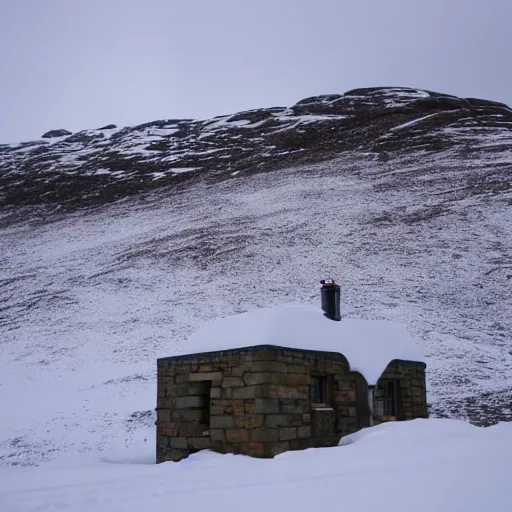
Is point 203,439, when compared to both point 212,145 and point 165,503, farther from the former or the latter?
point 212,145

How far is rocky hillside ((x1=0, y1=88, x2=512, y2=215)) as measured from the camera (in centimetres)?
4953

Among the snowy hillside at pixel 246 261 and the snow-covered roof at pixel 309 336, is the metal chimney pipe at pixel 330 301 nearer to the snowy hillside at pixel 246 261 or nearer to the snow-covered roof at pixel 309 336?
the snow-covered roof at pixel 309 336

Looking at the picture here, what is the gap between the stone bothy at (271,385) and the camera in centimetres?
1054

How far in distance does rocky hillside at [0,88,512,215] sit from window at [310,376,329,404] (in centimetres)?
2832

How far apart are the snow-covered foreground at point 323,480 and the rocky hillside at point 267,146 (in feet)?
101

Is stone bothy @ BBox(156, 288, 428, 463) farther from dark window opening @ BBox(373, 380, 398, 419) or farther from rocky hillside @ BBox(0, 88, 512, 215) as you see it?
rocky hillside @ BBox(0, 88, 512, 215)

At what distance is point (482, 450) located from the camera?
8.16 m

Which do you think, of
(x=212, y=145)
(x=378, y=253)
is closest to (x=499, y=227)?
(x=378, y=253)

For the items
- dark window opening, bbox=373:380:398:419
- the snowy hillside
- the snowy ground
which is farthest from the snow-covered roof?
the snowy ground

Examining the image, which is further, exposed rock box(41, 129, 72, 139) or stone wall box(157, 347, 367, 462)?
exposed rock box(41, 129, 72, 139)

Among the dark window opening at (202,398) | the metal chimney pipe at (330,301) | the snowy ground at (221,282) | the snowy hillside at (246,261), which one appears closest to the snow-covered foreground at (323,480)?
the dark window opening at (202,398)

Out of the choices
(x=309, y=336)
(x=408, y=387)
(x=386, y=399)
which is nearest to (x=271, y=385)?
(x=309, y=336)

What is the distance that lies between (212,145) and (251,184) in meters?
18.8

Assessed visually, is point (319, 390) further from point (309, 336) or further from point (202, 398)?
point (202, 398)
